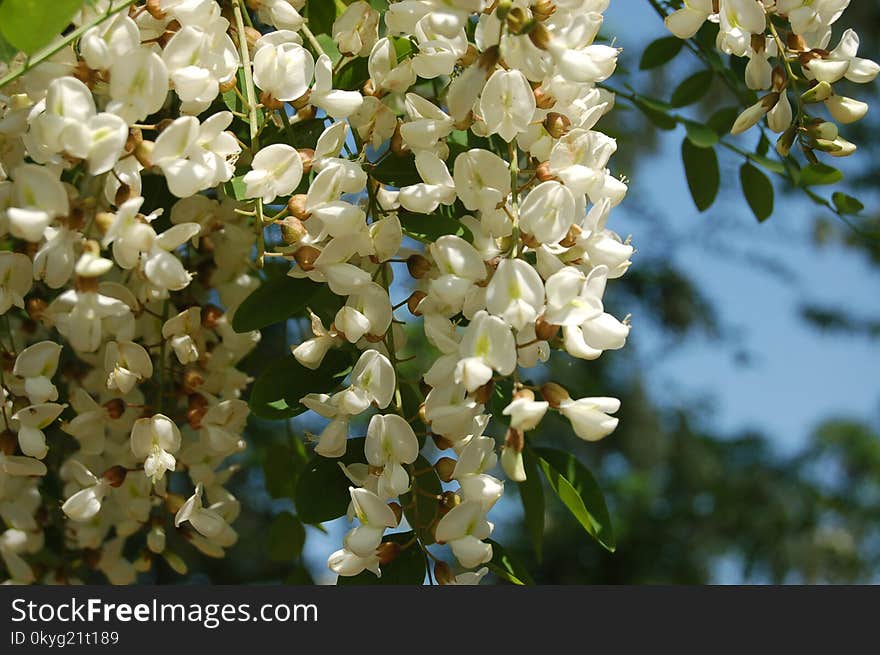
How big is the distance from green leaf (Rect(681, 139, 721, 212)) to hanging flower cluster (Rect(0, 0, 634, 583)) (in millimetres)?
259

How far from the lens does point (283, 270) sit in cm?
74

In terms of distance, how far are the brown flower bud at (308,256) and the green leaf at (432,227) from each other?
57 millimetres

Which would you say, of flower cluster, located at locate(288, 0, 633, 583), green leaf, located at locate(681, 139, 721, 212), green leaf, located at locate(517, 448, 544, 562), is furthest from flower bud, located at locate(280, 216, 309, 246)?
green leaf, located at locate(681, 139, 721, 212)

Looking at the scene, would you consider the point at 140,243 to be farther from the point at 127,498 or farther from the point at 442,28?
the point at 127,498

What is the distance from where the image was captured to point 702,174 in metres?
0.89

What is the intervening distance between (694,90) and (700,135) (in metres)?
0.09

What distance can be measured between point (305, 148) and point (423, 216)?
0.08 meters

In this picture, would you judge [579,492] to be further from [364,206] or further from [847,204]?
[847,204]

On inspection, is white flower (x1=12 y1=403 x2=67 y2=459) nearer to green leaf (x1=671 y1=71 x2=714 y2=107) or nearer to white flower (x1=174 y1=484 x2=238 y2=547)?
white flower (x1=174 y1=484 x2=238 y2=547)

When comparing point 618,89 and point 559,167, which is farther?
point 618,89

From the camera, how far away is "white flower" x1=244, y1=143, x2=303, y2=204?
0.53m

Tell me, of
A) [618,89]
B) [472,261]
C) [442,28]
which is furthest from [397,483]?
[618,89]

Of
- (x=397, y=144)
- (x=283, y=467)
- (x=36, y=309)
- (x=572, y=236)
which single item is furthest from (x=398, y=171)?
(x=283, y=467)

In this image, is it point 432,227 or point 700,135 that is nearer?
point 432,227
